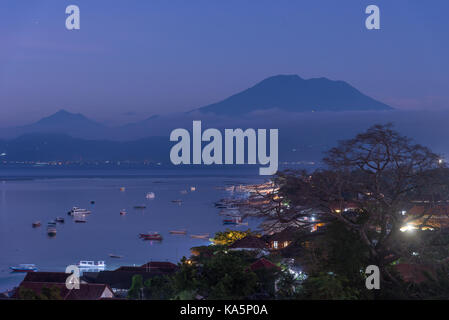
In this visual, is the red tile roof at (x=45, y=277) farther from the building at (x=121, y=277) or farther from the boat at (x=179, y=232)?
the boat at (x=179, y=232)

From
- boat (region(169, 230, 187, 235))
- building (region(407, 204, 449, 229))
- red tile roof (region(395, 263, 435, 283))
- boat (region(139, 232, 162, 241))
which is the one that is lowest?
boat (region(169, 230, 187, 235))

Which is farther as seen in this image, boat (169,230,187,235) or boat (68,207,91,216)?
boat (68,207,91,216)

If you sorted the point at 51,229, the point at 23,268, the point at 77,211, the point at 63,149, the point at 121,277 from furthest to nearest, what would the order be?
the point at 63,149 < the point at 77,211 < the point at 51,229 < the point at 23,268 < the point at 121,277

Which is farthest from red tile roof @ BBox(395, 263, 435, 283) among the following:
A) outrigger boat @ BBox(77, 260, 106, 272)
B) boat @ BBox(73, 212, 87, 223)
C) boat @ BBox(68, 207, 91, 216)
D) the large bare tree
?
boat @ BBox(68, 207, 91, 216)

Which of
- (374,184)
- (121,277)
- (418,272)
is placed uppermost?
(374,184)

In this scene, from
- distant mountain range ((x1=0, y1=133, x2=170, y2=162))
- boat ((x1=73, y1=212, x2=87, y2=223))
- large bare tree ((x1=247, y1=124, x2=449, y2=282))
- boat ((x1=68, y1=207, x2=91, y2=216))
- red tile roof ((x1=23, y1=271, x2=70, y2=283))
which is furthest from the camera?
distant mountain range ((x1=0, y1=133, x2=170, y2=162))

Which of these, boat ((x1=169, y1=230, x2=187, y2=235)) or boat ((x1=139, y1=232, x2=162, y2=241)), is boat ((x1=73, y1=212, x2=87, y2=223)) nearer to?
boat ((x1=169, y1=230, x2=187, y2=235))

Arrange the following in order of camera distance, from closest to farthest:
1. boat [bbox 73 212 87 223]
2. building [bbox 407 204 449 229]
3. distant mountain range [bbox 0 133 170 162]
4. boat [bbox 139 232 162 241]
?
building [bbox 407 204 449 229]
boat [bbox 139 232 162 241]
boat [bbox 73 212 87 223]
distant mountain range [bbox 0 133 170 162]

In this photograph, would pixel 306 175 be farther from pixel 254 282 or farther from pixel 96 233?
pixel 96 233

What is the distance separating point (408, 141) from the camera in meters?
5.18

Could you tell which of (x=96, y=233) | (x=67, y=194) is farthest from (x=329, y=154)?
(x=67, y=194)

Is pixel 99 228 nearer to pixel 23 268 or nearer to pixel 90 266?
pixel 90 266

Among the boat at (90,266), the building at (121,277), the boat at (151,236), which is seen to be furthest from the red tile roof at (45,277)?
the boat at (151,236)

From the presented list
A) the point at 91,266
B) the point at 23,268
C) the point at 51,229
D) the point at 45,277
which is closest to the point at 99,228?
the point at 51,229
